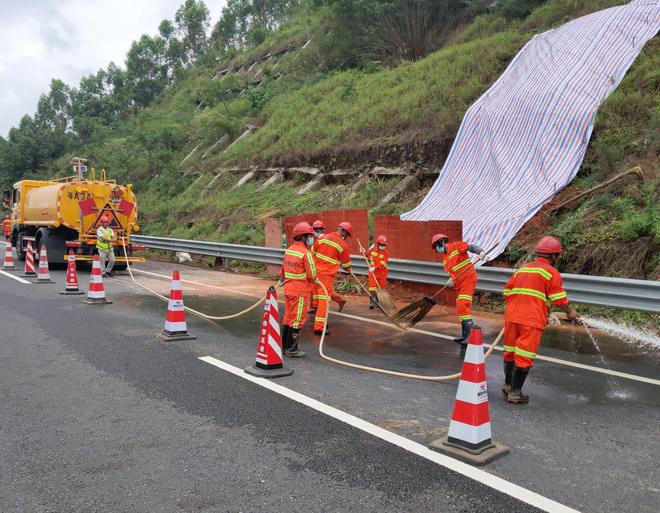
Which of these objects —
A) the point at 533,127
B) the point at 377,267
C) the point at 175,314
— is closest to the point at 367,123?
the point at 533,127

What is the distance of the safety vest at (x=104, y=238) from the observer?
13.1 meters

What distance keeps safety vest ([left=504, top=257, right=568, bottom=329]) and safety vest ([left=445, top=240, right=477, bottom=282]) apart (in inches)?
83.2

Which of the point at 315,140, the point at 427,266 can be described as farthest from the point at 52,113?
the point at 427,266

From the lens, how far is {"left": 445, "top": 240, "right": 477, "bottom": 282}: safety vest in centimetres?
680

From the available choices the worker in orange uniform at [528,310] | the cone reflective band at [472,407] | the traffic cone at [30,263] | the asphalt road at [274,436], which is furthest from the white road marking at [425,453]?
the traffic cone at [30,263]

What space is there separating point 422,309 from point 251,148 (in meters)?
17.4

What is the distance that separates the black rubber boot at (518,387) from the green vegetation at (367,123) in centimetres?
459

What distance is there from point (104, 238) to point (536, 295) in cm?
1132

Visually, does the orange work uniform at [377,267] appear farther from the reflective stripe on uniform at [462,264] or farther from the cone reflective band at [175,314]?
the cone reflective band at [175,314]

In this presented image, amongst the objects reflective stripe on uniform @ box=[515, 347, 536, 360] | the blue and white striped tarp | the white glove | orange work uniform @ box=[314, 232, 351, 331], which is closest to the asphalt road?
reflective stripe on uniform @ box=[515, 347, 536, 360]

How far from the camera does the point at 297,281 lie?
239 inches

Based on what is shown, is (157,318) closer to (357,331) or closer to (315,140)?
(357,331)

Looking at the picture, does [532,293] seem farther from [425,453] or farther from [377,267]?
[377,267]

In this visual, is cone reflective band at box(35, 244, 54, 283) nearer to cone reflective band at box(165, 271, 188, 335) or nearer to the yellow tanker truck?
the yellow tanker truck
